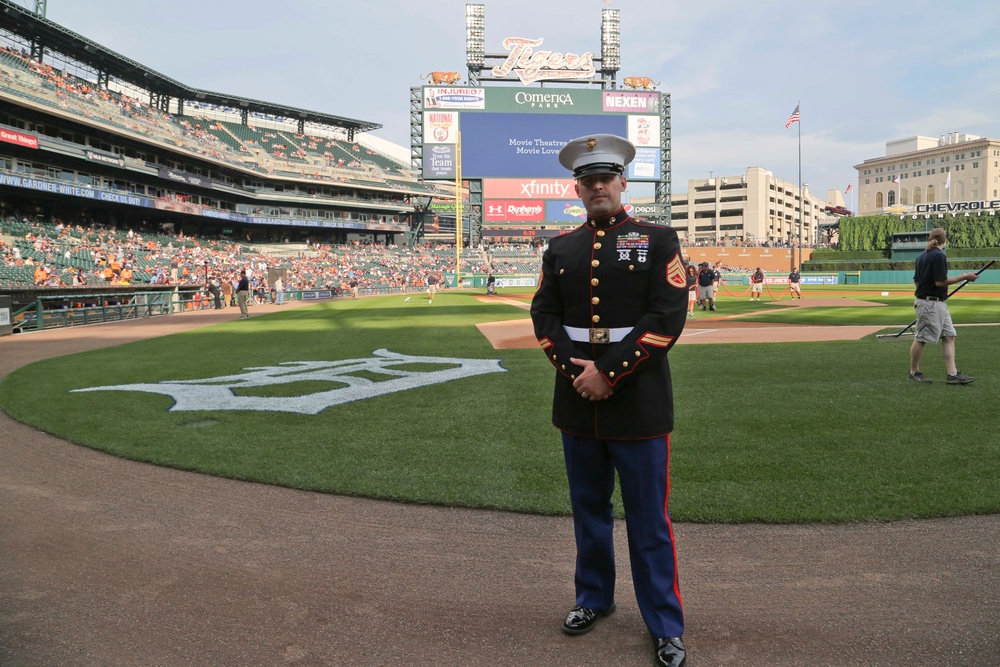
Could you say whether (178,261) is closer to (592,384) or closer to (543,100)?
(543,100)

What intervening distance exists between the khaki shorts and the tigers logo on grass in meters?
5.90

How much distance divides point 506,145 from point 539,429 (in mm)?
50684

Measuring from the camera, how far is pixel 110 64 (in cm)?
4919

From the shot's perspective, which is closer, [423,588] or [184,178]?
[423,588]

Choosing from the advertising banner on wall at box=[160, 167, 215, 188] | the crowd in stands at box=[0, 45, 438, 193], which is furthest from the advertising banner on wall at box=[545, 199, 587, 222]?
the advertising banner on wall at box=[160, 167, 215, 188]

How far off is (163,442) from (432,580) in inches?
159

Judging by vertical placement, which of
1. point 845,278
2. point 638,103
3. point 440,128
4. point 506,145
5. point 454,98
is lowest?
point 845,278

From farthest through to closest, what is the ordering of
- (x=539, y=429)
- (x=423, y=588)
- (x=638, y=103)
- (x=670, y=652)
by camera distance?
(x=638, y=103) < (x=539, y=429) < (x=423, y=588) < (x=670, y=652)

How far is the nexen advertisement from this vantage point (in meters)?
54.1

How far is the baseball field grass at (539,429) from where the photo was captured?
180 inches

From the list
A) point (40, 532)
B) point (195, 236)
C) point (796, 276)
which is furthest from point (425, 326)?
point (195, 236)

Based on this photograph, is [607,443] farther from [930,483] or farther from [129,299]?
[129,299]

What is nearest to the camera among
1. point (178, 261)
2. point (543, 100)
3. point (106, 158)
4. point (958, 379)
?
point (958, 379)

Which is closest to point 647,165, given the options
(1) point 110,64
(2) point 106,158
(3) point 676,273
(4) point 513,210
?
(4) point 513,210
